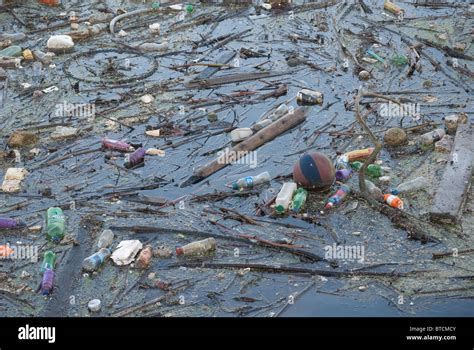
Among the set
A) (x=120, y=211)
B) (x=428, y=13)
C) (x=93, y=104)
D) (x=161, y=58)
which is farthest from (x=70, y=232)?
(x=428, y=13)

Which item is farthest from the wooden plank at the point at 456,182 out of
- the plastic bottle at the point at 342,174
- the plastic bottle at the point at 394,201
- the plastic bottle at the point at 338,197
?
the plastic bottle at the point at 342,174

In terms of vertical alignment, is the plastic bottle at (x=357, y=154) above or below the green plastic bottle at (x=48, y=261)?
above

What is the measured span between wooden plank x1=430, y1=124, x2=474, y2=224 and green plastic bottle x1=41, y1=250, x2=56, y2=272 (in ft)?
16.8

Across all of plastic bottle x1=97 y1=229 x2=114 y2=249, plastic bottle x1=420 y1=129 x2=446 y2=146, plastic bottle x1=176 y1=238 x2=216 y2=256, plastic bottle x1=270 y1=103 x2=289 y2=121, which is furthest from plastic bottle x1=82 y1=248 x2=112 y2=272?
plastic bottle x1=420 y1=129 x2=446 y2=146

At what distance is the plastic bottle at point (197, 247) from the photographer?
845cm

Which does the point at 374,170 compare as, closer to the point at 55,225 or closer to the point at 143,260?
the point at 143,260

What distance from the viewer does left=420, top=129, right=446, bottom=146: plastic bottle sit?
424 inches

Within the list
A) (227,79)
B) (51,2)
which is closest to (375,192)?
(227,79)

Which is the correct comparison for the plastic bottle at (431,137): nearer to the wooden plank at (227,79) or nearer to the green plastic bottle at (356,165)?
the green plastic bottle at (356,165)

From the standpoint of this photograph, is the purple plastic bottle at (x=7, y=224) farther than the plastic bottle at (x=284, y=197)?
No

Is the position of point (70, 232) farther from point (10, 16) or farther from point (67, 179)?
point (10, 16)

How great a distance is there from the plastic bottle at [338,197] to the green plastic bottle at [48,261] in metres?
3.82

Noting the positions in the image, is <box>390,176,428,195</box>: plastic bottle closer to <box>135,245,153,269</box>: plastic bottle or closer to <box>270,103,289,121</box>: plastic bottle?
<box>270,103,289,121</box>: plastic bottle

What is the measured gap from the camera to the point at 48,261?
27.2 feet
